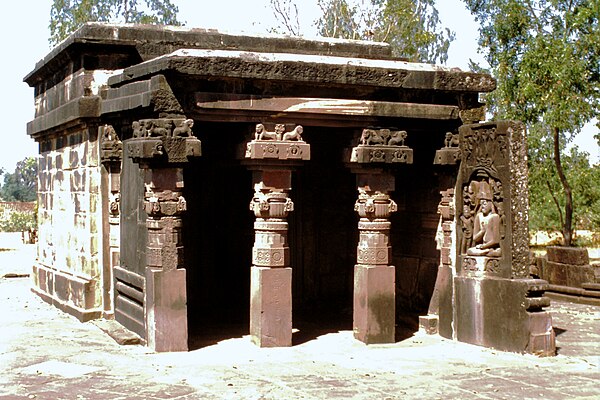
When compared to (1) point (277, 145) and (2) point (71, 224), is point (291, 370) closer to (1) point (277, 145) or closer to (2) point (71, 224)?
(1) point (277, 145)

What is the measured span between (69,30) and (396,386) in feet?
110

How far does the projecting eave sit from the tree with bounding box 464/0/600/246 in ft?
29.6

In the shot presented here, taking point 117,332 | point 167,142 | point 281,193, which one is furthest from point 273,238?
point 117,332

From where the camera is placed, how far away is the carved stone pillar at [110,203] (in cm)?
1165

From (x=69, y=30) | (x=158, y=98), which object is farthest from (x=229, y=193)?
(x=69, y=30)

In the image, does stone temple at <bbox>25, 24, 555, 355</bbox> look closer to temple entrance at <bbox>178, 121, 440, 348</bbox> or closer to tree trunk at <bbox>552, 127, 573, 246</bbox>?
temple entrance at <bbox>178, 121, 440, 348</bbox>

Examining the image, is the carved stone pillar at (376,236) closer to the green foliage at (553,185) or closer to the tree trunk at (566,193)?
the tree trunk at (566,193)

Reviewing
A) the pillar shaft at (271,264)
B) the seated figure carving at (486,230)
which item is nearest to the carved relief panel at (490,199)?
the seated figure carving at (486,230)

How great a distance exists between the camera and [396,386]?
838 centimetres

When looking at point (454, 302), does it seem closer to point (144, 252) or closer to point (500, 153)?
point (500, 153)

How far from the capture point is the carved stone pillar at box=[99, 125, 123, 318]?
459 inches

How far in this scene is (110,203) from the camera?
11.9 meters

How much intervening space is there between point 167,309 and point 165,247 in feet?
2.13

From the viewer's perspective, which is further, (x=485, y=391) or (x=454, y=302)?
(x=454, y=302)
